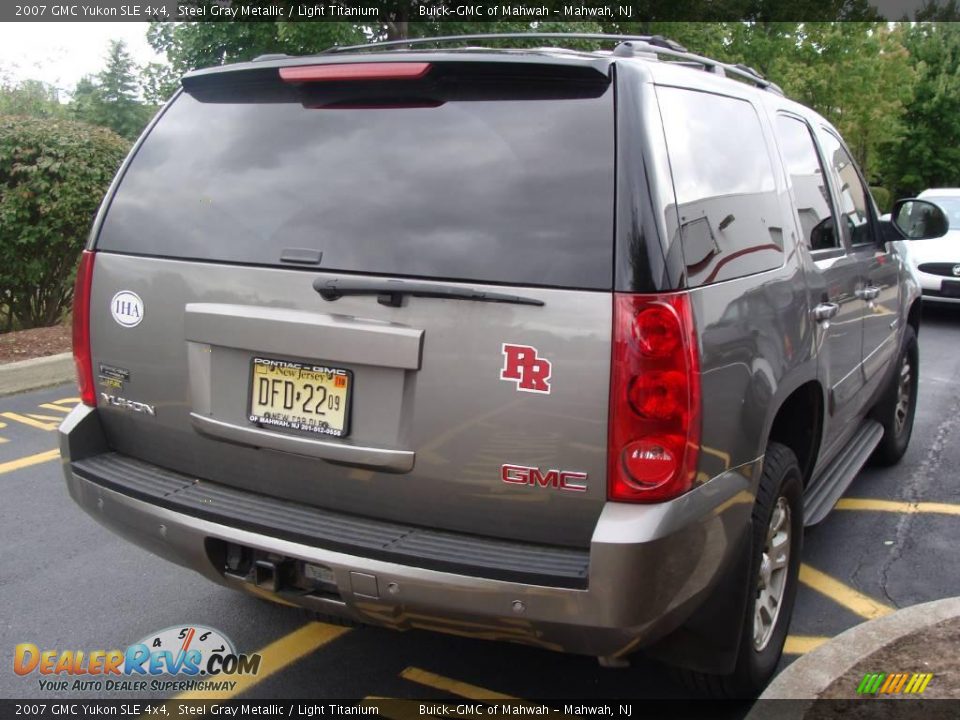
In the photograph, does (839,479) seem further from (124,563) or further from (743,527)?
(124,563)

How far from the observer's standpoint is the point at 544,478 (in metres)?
2.41

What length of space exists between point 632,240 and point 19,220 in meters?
8.45

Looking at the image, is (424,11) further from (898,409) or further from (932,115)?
(932,115)

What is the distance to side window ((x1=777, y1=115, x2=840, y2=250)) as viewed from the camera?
11.7ft

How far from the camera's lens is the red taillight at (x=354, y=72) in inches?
104

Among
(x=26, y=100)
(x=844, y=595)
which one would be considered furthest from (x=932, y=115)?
(x=844, y=595)

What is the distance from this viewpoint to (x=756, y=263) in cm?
292

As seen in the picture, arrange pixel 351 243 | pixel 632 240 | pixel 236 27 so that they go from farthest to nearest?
pixel 236 27
pixel 351 243
pixel 632 240

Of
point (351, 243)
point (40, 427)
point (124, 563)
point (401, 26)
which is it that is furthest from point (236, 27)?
point (351, 243)

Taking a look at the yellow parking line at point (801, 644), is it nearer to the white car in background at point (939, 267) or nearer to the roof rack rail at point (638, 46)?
the roof rack rail at point (638, 46)

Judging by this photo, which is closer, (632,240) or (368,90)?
(632,240)

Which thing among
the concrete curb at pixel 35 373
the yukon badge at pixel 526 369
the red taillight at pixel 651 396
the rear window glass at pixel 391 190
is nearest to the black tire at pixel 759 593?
the red taillight at pixel 651 396

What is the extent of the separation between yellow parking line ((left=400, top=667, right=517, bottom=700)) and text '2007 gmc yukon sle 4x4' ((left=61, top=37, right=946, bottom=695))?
647 millimetres

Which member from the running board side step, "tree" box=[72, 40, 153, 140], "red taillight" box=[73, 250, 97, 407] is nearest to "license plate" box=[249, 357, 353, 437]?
"red taillight" box=[73, 250, 97, 407]
